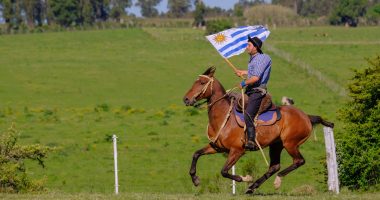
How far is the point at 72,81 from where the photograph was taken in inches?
2687

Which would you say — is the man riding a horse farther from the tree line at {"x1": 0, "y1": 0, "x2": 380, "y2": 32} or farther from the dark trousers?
the tree line at {"x1": 0, "y1": 0, "x2": 380, "y2": 32}

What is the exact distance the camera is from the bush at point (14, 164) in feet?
58.4

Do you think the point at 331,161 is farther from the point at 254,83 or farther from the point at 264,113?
the point at 254,83

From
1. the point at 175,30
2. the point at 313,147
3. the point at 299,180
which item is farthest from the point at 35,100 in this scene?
the point at 175,30

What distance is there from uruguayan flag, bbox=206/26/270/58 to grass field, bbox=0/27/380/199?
2.73 meters

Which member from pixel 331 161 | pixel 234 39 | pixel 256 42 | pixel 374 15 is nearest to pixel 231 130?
pixel 256 42

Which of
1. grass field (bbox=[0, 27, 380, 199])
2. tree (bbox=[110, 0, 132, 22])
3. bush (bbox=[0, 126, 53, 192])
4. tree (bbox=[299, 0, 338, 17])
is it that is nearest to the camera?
bush (bbox=[0, 126, 53, 192])

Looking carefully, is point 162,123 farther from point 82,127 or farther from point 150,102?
point 150,102

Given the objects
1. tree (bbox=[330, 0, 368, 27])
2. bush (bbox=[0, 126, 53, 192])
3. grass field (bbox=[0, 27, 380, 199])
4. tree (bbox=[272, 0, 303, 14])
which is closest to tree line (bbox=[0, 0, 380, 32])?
tree (bbox=[330, 0, 368, 27])

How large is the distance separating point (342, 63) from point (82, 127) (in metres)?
33.9

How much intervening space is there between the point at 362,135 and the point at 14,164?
7422 mm

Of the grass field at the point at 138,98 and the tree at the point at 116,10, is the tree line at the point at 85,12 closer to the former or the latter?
the tree at the point at 116,10

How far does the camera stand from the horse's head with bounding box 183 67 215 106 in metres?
15.2

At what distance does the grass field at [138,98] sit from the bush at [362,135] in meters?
0.88
